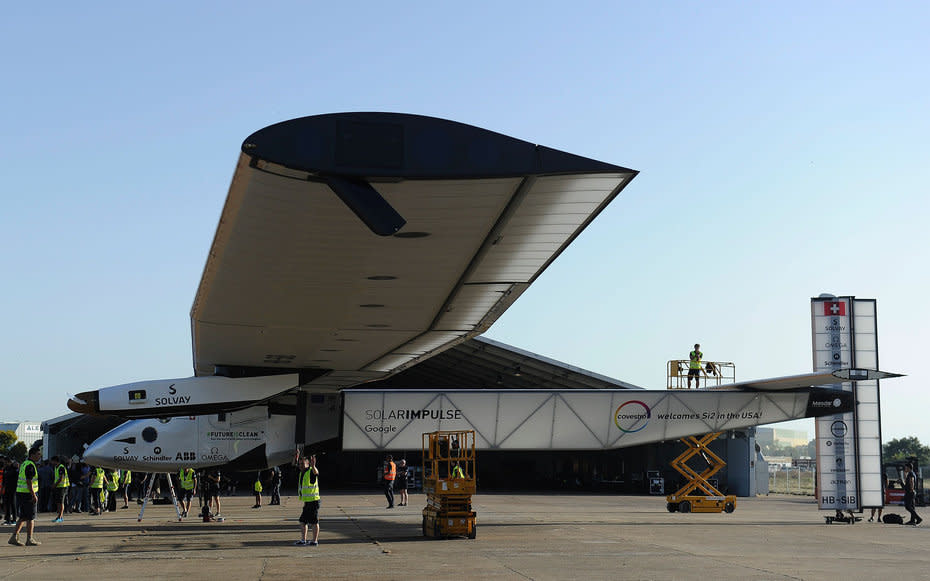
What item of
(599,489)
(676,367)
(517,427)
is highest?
(676,367)

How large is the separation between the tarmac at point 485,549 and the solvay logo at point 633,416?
2.46 meters

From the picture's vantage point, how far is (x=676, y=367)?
26.5m

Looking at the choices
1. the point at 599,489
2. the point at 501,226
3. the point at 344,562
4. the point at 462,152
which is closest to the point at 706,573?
the point at 344,562

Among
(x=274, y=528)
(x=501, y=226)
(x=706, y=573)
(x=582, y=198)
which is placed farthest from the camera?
(x=274, y=528)

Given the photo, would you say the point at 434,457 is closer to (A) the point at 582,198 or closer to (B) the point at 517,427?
(B) the point at 517,427

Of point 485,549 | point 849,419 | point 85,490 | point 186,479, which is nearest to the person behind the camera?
point 485,549

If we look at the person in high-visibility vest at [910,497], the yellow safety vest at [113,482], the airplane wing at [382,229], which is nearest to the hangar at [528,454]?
the yellow safety vest at [113,482]

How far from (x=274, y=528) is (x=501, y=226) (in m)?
14.3

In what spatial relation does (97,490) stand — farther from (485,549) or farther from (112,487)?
(485,549)

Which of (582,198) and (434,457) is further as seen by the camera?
(434,457)

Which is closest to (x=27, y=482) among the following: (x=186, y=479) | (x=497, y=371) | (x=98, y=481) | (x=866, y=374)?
(x=186, y=479)

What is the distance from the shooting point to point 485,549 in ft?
52.7

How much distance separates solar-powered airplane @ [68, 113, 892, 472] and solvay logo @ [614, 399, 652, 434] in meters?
0.04

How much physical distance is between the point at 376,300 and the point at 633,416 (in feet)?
39.8
